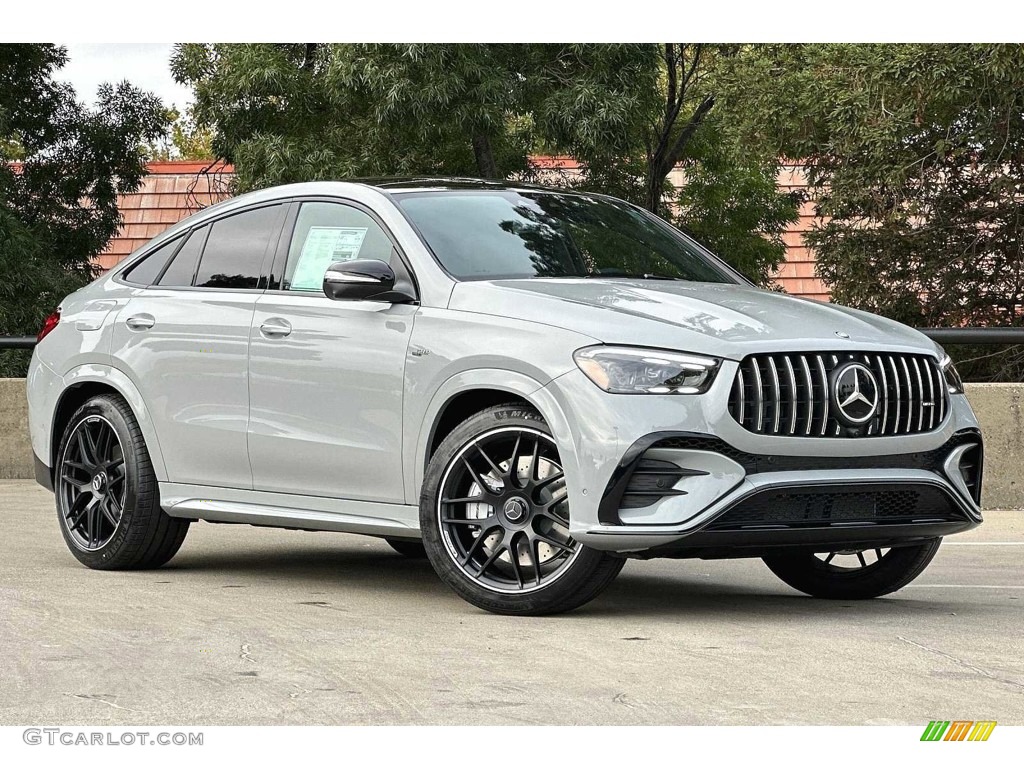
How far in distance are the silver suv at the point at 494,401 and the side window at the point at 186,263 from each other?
14 mm

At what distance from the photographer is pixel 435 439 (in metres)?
7.47

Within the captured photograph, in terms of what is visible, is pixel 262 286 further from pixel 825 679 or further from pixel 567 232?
pixel 825 679

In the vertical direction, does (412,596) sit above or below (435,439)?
below

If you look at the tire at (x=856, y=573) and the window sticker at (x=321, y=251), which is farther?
the window sticker at (x=321, y=251)

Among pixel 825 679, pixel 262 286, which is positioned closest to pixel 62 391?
pixel 262 286

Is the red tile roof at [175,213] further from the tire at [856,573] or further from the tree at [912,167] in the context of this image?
the tire at [856,573]

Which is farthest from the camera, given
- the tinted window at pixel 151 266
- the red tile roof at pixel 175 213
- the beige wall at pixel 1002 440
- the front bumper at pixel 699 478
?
the red tile roof at pixel 175 213

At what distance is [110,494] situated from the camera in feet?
29.2

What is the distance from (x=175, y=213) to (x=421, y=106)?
1238 cm

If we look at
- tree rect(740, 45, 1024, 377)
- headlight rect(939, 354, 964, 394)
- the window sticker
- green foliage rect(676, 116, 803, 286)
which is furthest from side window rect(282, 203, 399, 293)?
green foliage rect(676, 116, 803, 286)

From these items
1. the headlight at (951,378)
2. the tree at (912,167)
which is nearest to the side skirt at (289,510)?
the headlight at (951,378)

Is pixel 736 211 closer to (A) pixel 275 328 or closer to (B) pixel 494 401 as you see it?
(A) pixel 275 328

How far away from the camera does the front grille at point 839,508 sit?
263 inches
